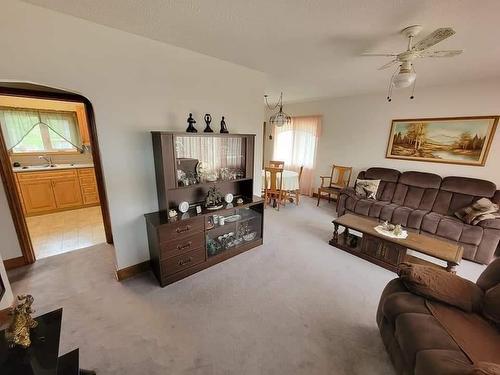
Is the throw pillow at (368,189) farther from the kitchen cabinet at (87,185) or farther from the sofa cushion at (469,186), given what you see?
the kitchen cabinet at (87,185)

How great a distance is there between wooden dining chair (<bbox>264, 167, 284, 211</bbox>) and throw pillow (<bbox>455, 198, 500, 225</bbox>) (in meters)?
2.91

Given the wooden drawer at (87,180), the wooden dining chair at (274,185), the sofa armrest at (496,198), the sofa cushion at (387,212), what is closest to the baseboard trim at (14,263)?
the wooden drawer at (87,180)

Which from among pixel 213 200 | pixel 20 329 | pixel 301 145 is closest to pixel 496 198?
pixel 301 145

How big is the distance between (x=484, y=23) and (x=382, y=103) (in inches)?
108

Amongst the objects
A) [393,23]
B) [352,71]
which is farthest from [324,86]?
[393,23]

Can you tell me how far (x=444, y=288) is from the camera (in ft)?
4.77

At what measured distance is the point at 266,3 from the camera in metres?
1.46

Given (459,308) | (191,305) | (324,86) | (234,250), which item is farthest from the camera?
(324,86)

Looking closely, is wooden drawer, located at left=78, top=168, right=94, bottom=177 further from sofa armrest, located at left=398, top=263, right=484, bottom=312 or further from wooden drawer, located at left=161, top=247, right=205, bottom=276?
sofa armrest, located at left=398, top=263, right=484, bottom=312

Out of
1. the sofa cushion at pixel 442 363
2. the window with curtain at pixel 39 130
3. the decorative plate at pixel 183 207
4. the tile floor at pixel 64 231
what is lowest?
the tile floor at pixel 64 231

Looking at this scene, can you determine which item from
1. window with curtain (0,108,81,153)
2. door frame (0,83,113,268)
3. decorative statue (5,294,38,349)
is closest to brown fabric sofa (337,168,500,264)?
door frame (0,83,113,268)

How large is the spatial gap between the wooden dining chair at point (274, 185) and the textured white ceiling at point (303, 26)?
218 cm

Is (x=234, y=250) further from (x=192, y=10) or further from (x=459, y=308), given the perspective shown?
(x=192, y=10)

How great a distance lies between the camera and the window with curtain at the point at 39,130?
388 cm
